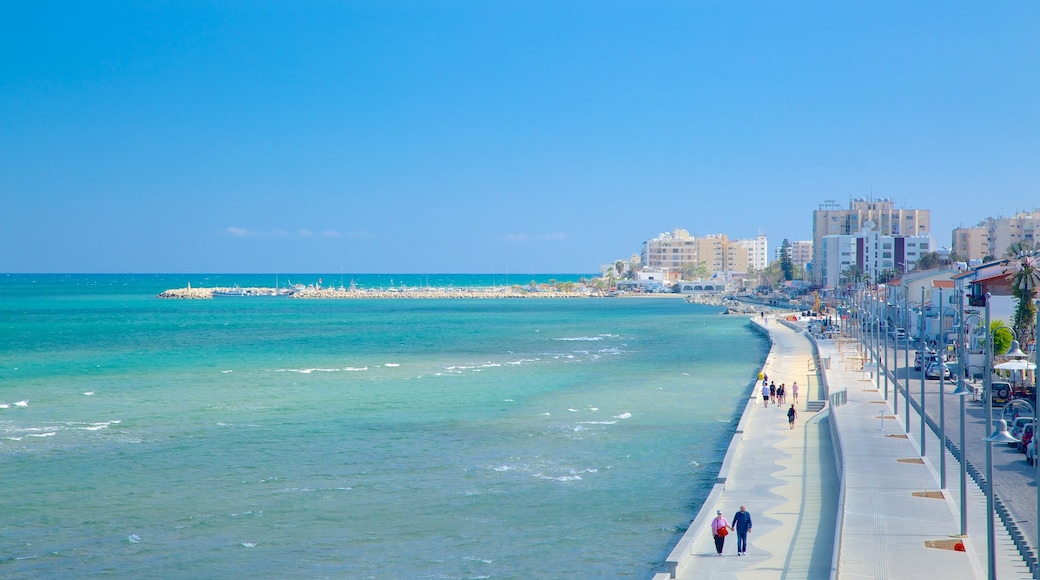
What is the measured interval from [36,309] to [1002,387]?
4903 inches

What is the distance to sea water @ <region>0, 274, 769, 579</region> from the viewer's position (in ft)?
61.5

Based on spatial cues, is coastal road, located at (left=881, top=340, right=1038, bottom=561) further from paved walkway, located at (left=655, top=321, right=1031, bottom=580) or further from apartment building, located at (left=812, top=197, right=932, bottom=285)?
apartment building, located at (left=812, top=197, right=932, bottom=285)

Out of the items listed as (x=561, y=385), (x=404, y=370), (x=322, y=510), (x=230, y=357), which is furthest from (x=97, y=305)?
(x=322, y=510)

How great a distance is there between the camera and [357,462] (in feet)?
88.9

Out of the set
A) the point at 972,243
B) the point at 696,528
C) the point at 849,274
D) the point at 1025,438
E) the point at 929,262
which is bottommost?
the point at 696,528

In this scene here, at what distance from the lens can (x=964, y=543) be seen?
50.8 feet

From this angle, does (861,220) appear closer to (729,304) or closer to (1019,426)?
(729,304)

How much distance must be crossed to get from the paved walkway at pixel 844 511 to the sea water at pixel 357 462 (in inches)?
47.4

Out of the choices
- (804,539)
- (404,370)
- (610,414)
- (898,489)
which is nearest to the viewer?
(804,539)

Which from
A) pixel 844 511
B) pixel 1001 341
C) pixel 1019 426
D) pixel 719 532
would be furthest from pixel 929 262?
pixel 719 532

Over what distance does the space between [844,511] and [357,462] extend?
13935 mm

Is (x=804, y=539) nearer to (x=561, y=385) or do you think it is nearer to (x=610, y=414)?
(x=610, y=414)

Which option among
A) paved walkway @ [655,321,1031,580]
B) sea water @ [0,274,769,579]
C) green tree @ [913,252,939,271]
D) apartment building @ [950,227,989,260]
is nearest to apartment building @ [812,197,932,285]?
apartment building @ [950,227,989,260]

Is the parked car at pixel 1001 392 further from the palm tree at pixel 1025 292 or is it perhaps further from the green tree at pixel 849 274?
the green tree at pixel 849 274
